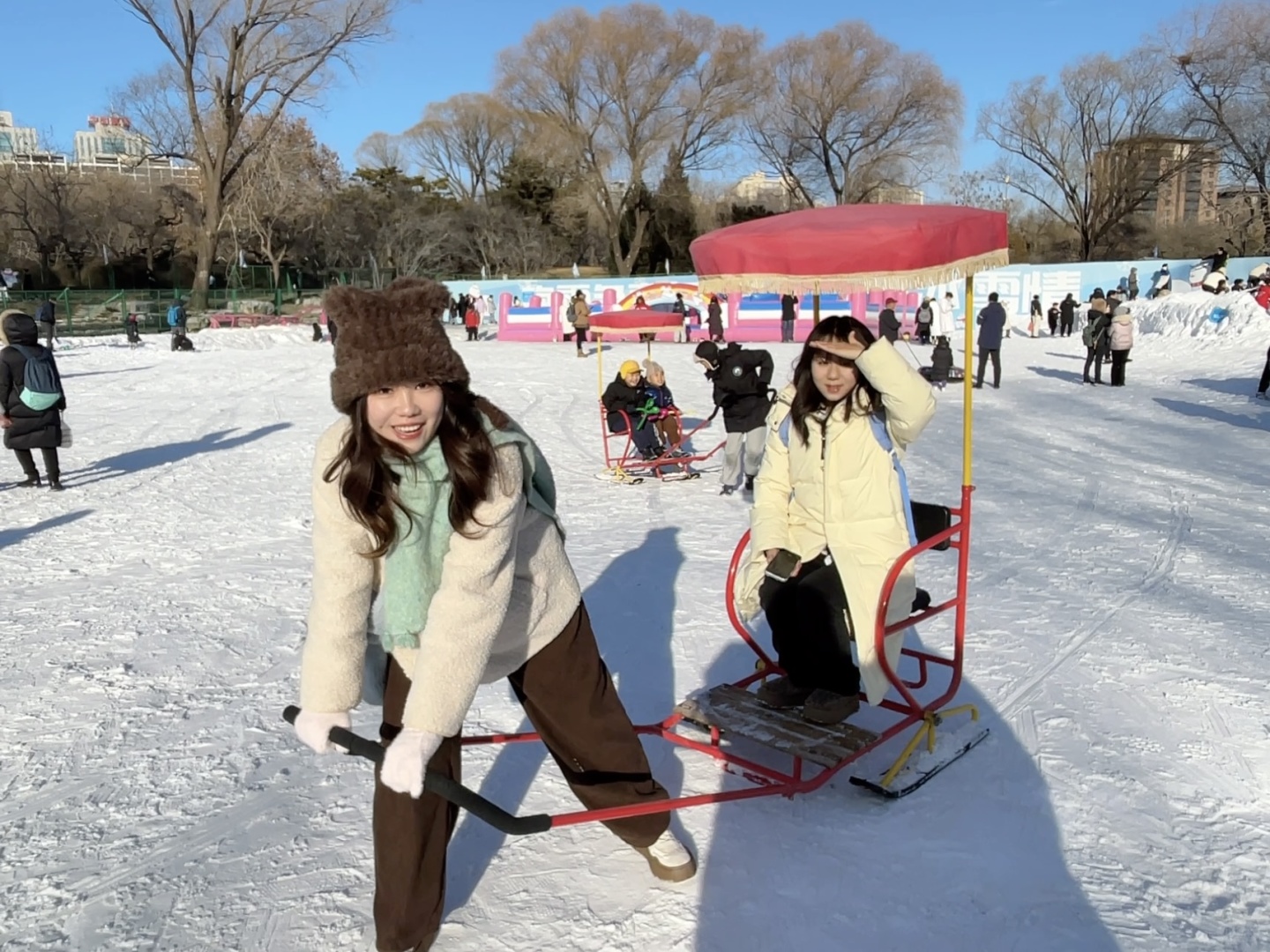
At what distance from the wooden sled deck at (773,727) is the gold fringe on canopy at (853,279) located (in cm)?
164

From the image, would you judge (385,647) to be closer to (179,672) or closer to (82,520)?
(179,672)

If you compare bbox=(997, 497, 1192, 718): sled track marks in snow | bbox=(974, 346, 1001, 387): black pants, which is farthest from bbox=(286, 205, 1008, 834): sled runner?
bbox=(974, 346, 1001, 387): black pants

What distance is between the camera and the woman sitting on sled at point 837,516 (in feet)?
11.4

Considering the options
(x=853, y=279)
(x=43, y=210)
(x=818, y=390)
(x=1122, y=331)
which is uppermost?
(x=43, y=210)

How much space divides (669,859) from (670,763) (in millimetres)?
856

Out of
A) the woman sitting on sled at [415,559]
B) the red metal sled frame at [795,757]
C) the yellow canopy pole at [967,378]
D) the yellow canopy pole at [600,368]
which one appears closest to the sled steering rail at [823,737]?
the red metal sled frame at [795,757]

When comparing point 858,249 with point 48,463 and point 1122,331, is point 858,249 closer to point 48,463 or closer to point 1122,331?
point 48,463

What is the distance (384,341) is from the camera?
7.31 ft

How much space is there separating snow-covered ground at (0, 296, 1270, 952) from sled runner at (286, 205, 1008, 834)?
0.45 feet

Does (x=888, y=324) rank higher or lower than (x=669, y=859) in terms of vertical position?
higher

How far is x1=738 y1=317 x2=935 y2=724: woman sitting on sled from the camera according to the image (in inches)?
136

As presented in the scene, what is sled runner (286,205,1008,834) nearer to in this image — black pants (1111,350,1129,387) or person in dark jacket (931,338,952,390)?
person in dark jacket (931,338,952,390)

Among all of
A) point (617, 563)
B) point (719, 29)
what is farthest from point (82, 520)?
point (719, 29)

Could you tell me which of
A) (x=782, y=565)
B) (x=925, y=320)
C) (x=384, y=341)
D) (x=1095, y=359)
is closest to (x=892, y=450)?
(x=782, y=565)
